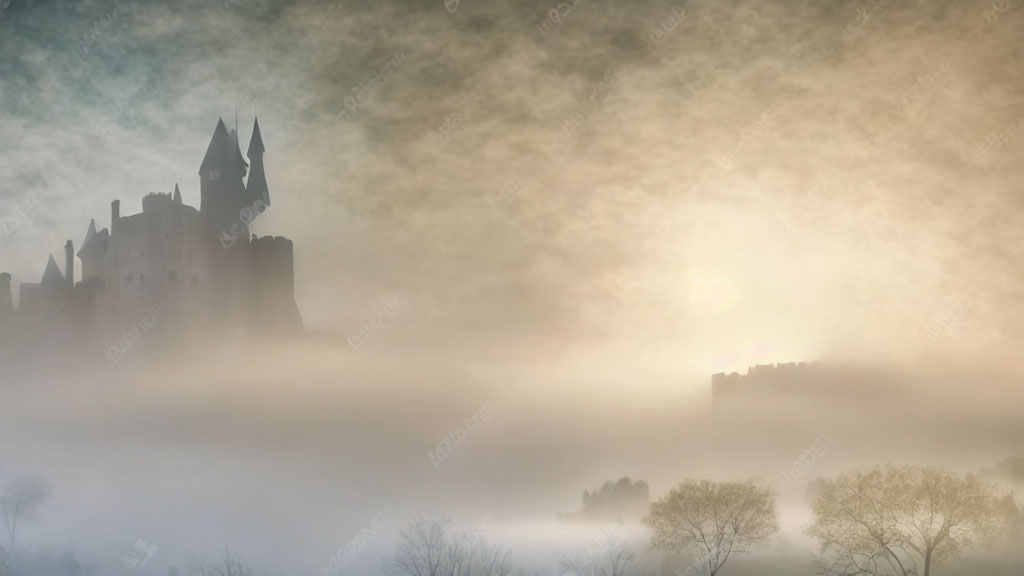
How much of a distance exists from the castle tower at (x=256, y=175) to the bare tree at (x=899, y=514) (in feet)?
200

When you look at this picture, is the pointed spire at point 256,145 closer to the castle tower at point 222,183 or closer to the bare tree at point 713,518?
the castle tower at point 222,183

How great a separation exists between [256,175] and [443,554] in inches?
1822

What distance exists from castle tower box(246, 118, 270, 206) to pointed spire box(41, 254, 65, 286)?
1823 centimetres

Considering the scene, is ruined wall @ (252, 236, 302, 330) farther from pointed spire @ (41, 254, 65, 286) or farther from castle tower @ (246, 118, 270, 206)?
pointed spire @ (41, 254, 65, 286)

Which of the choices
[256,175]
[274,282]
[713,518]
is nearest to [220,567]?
[274,282]

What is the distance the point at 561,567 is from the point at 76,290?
52.2 m

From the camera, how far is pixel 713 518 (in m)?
64.5

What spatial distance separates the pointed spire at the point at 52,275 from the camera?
9469 centimetres

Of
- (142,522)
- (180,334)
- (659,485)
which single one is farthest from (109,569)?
(659,485)

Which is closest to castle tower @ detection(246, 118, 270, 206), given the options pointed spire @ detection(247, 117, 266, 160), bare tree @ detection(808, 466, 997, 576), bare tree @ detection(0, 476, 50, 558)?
pointed spire @ detection(247, 117, 266, 160)

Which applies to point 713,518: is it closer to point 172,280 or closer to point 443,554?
point 443,554

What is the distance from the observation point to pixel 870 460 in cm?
9219

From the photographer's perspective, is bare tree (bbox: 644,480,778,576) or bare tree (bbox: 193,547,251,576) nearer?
bare tree (bbox: 644,480,778,576)

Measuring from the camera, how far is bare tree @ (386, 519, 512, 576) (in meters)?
65.6
